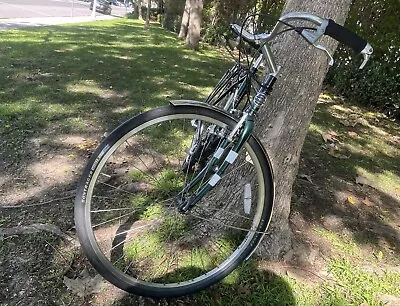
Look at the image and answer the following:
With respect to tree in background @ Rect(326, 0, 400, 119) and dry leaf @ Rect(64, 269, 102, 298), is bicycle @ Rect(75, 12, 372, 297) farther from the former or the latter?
tree in background @ Rect(326, 0, 400, 119)

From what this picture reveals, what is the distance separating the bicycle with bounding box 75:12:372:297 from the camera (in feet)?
5.84

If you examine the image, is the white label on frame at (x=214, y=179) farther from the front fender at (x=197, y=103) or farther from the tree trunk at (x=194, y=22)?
the tree trunk at (x=194, y=22)

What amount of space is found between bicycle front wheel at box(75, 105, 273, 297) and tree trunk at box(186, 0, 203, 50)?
9.38 m

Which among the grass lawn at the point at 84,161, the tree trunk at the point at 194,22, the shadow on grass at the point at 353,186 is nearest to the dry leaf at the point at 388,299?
the grass lawn at the point at 84,161

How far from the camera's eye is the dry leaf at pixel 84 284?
196 cm

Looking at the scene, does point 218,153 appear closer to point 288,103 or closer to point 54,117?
point 288,103

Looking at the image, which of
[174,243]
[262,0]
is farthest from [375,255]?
[262,0]

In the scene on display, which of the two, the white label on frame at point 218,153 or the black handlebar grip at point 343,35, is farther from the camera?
the white label on frame at point 218,153

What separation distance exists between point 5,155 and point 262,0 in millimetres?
11997

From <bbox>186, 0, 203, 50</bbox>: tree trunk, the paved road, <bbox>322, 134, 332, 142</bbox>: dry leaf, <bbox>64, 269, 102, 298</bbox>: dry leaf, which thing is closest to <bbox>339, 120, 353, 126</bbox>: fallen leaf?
<bbox>322, 134, 332, 142</bbox>: dry leaf

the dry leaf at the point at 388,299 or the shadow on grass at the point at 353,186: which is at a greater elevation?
the dry leaf at the point at 388,299

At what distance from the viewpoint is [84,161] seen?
3256 mm

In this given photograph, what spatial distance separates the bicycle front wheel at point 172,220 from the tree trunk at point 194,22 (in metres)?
9.38

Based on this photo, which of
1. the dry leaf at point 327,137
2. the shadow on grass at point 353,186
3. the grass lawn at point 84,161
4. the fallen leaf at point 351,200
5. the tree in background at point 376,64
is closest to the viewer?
the grass lawn at point 84,161
